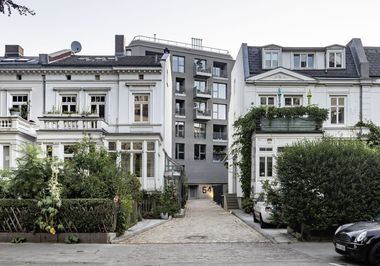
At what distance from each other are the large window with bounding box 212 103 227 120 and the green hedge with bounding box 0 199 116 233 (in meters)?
56.2

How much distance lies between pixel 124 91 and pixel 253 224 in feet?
42.7

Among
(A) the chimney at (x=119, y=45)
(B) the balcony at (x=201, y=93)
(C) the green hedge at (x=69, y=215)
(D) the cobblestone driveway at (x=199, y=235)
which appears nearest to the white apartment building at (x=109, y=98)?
(A) the chimney at (x=119, y=45)

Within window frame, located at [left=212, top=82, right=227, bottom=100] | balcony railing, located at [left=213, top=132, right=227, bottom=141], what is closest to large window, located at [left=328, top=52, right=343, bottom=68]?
window frame, located at [left=212, top=82, right=227, bottom=100]

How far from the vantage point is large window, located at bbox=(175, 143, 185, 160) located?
229 ft

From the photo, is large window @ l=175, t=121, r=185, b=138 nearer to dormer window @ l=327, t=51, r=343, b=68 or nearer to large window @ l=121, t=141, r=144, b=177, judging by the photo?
dormer window @ l=327, t=51, r=343, b=68

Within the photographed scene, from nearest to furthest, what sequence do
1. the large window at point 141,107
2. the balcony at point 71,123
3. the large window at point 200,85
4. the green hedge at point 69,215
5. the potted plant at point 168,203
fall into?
the green hedge at point 69,215 → the potted plant at point 168,203 → the balcony at point 71,123 → the large window at point 141,107 → the large window at point 200,85

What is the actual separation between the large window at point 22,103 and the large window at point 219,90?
4178 centimetres

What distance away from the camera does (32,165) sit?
17688 millimetres

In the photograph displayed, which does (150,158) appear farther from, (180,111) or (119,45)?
(180,111)

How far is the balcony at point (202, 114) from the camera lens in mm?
70500

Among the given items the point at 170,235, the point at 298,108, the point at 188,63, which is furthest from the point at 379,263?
the point at 188,63

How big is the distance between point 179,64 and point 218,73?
6.33 metres

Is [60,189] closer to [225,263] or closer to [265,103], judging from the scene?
[225,263]

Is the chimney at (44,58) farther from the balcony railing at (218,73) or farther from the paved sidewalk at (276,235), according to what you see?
the balcony railing at (218,73)
